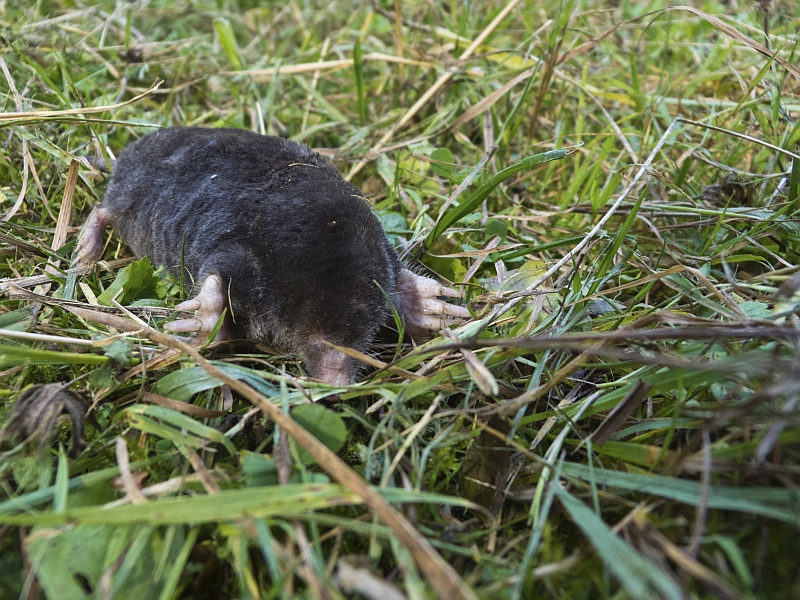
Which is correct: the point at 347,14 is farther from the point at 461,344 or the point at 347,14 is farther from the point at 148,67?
the point at 461,344

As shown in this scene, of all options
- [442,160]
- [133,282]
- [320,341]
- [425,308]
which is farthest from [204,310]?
[442,160]

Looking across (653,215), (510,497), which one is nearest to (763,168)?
(653,215)

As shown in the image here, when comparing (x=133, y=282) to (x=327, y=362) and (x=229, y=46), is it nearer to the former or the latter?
(x=327, y=362)

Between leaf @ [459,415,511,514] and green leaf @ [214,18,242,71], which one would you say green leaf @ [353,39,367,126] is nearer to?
green leaf @ [214,18,242,71]

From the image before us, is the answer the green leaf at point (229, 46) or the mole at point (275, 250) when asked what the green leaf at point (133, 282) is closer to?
the mole at point (275, 250)

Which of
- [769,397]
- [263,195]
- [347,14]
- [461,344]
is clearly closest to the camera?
[769,397]

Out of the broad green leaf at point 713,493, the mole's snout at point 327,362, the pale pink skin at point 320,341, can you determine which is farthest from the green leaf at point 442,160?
the broad green leaf at point 713,493
